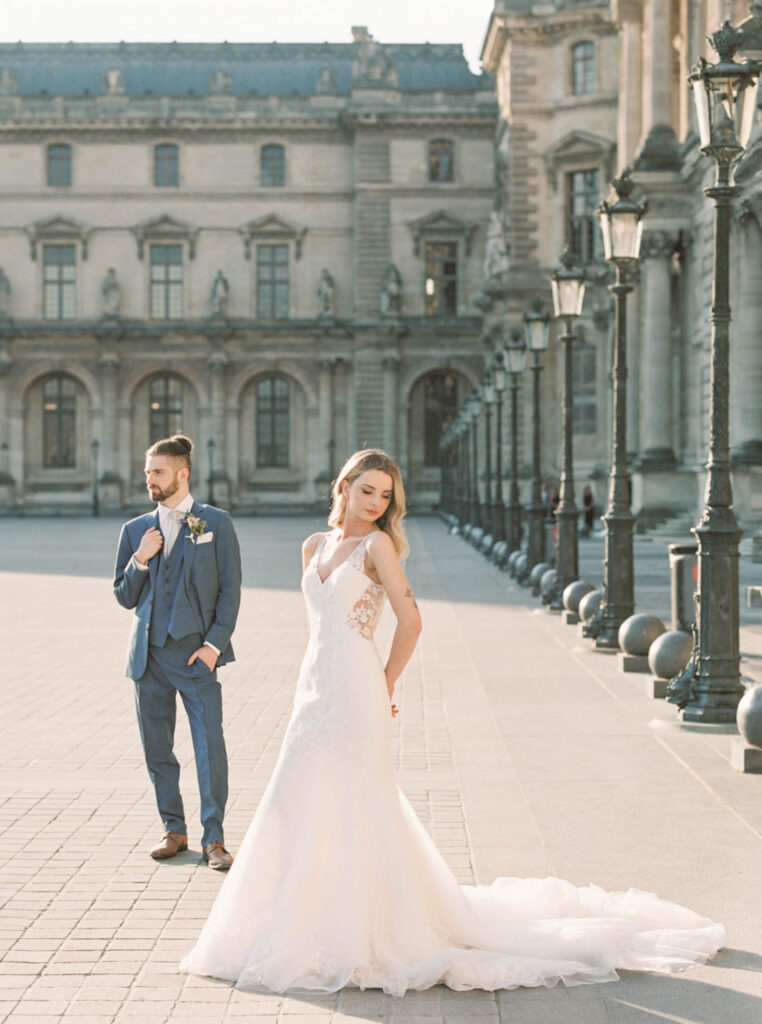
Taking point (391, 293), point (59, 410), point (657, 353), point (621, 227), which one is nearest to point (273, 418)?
point (391, 293)

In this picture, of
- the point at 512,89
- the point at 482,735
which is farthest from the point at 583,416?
the point at 482,735

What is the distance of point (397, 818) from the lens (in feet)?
17.7

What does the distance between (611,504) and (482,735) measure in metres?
5.62

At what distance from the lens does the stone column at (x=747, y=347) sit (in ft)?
94.1

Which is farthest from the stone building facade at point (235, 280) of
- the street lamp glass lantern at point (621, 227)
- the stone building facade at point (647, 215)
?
the street lamp glass lantern at point (621, 227)

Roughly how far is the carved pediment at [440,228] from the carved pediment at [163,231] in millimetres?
9500

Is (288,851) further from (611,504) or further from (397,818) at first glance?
(611,504)

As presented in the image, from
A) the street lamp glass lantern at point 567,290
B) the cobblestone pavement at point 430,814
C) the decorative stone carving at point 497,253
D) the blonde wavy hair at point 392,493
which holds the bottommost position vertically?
the cobblestone pavement at point 430,814

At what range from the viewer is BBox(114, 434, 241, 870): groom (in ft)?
22.7

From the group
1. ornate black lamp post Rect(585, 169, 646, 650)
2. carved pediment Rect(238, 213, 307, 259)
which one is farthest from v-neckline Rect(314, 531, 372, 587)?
carved pediment Rect(238, 213, 307, 259)

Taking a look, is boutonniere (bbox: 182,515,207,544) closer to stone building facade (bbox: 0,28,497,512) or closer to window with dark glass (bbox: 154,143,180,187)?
stone building facade (bbox: 0,28,497,512)

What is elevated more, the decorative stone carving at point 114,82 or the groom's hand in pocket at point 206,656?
the decorative stone carving at point 114,82

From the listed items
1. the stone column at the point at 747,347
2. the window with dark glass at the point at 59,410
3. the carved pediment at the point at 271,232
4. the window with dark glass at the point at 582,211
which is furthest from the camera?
the window with dark glass at the point at 59,410

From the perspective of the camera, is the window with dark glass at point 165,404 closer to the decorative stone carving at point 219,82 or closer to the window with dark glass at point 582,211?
the decorative stone carving at point 219,82
